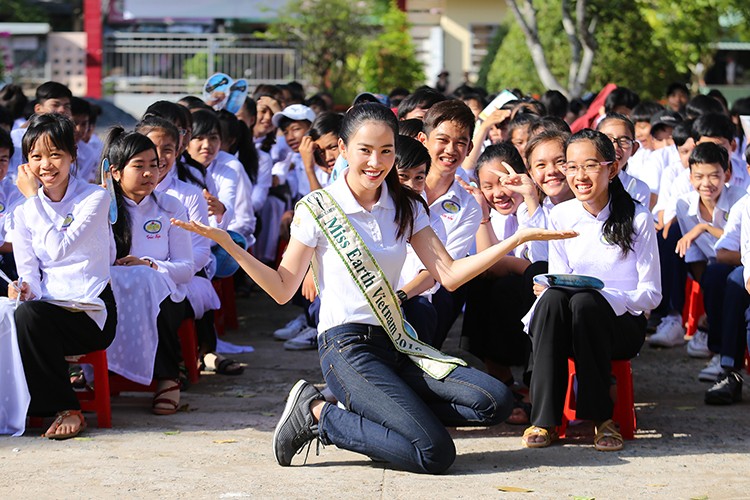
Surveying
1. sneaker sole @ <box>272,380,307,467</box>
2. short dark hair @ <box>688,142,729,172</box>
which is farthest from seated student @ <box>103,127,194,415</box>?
short dark hair @ <box>688,142,729,172</box>

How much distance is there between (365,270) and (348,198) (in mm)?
312

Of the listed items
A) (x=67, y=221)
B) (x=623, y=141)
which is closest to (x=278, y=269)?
(x=67, y=221)

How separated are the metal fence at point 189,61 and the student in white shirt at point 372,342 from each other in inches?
686

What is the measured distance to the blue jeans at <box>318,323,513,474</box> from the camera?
471 centimetres

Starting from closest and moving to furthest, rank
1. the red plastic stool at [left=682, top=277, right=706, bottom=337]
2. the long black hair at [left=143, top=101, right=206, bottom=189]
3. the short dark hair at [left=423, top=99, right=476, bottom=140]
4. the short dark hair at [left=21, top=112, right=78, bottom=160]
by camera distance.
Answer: the short dark hair at [left=21, top=112, right=78, bottom=160], the short dark hair at [left=423, top=99, right=476, bottom=140], the long black hair at [left=143, top=101, right=206, bottom=189], the red plastic stool at [left=682, top=277, right=706, bottom=337]

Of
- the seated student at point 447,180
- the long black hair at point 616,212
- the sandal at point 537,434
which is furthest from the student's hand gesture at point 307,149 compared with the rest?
the sandal at point 537,434

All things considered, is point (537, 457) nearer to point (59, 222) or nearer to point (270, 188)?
point (59, 222)

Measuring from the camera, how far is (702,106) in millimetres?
9305

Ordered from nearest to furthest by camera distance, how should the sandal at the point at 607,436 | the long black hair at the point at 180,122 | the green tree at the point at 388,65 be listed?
the sandal at the point at 607,436
the long black hair at the point at 180,122
the green tree at the point at 388,65

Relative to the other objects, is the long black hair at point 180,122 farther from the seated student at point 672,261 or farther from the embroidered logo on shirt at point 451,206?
the seated student at point 672,261

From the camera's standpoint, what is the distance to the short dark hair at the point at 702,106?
9250 millimetres

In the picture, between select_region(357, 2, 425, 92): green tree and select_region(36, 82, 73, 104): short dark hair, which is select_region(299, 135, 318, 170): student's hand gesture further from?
select_region(357, 2, 425, 92): green tree

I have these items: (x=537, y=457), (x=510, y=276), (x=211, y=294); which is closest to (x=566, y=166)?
(x=510, y=276)

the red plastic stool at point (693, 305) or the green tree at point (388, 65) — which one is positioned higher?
the green tree at point (388, 65)
